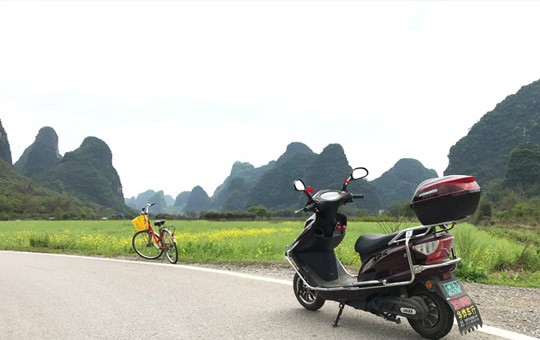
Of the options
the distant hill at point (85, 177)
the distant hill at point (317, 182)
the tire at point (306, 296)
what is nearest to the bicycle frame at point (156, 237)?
the tire at point (306, 296)

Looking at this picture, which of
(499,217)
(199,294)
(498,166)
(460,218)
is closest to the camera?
(460,218)

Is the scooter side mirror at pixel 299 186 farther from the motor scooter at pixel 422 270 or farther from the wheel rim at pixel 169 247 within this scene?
the wheel rim at pixel 169 247

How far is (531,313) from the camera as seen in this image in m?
4.26

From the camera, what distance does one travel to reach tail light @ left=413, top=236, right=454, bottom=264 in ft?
10.6

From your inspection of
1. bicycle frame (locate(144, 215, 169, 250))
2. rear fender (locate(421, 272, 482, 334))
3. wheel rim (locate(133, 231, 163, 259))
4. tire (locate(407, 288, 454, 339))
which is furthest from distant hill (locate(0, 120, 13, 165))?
rear fender (locate(421, 272, 482, 334))

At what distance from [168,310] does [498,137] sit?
3363 inches

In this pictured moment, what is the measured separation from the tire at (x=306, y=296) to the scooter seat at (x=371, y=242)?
0.83 m

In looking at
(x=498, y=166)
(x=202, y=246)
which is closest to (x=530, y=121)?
(x=498, y=166)

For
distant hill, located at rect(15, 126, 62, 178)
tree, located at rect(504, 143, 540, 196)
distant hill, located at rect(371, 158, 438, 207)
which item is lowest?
distant hill, located at rect(371, 158, 438, 207)

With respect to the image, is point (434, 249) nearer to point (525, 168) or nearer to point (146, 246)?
point (146, 246)

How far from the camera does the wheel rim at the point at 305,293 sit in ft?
14.5

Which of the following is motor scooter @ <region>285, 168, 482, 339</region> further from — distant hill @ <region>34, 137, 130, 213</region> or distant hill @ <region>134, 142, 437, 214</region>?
distant hill @ <region>34, 137, 130, 213</region>

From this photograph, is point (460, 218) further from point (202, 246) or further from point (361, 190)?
point (361, 190)

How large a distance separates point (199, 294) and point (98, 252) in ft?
20.4
